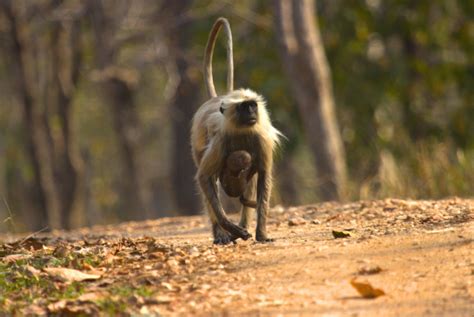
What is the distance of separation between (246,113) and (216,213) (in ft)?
2.50

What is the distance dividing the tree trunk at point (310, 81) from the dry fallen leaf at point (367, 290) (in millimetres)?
9839

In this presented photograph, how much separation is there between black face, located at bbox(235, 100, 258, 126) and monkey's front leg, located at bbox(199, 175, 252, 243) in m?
0.55

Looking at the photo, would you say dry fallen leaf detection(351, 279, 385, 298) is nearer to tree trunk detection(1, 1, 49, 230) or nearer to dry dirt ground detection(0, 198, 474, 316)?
dry dirt ground detection(0, 198, 474, 316)

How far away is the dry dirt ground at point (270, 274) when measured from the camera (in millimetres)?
5105

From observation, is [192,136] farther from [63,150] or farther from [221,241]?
[63,150]

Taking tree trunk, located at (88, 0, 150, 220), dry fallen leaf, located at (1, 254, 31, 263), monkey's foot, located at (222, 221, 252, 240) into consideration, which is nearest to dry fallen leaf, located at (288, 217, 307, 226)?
monkey's foot, located at (222, 221, 252, 240)

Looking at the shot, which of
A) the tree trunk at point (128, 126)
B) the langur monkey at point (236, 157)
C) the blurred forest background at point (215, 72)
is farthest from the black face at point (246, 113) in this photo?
the tree trunk at point (128, 126)

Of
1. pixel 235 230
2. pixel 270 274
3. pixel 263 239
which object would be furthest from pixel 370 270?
pixel 235 230

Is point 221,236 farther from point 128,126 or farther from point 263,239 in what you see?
point 128,126

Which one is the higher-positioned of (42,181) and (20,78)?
(20,78)

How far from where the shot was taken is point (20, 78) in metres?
18.6

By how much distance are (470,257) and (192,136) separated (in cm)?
321

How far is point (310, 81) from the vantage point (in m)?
15.3

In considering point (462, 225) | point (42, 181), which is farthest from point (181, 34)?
point (462, 225)
